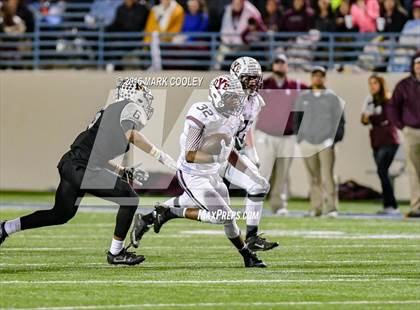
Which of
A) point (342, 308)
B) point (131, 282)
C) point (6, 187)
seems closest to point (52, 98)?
point (6, 187)

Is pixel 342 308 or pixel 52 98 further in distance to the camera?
pixel 52 98

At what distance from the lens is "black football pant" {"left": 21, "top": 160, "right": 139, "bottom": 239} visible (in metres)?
9.10

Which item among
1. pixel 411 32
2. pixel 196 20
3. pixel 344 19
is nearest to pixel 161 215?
pixel 411 32

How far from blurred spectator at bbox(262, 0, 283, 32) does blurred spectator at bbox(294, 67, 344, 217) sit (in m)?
3.84

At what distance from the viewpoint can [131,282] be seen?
8.12 m

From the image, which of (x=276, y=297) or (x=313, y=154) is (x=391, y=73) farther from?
(x=276, y=297)

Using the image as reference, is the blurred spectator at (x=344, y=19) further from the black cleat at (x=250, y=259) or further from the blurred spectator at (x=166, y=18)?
the black cleat at (x=250, y=259)

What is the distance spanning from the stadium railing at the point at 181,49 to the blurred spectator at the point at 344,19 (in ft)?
0.50

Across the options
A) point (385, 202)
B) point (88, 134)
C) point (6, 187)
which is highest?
point (88, 134)

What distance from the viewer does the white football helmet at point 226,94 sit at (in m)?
9.16

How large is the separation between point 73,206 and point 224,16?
985cm

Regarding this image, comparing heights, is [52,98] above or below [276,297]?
below

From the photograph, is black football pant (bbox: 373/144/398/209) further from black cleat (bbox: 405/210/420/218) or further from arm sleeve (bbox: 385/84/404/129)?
arm sleeve (bbox: 385/84/404/129)

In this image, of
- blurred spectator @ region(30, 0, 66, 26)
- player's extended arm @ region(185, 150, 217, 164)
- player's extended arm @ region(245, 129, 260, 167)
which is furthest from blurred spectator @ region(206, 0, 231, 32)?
player's extended arm @ region(185, 150, 217, 164)
